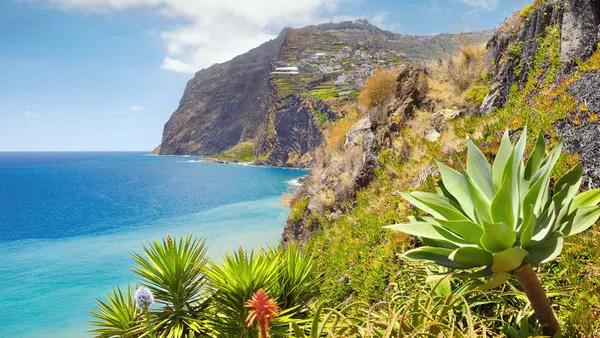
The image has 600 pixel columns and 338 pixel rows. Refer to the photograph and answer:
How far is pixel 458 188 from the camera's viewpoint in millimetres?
2426

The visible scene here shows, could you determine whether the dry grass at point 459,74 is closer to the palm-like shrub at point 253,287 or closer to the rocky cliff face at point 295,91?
the palm-like shrub at point 253,287

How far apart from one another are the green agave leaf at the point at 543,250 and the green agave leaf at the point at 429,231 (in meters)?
0.32

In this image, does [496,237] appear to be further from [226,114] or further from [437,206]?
[226,114]

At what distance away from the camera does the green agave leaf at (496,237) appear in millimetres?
1639

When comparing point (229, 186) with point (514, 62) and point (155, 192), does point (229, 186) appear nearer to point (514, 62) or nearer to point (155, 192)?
point (155, 192)

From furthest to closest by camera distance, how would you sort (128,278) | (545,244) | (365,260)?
(128,278) → (365,260) → (545,244)

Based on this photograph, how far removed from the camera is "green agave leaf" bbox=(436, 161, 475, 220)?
90.8 inches

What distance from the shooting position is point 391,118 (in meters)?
11.1

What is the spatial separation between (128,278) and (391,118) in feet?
60.1

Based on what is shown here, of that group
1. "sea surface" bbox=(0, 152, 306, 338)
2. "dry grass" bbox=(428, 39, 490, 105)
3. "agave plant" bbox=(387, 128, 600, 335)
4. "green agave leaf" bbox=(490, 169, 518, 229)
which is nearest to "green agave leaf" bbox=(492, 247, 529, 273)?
"agave plant" bbox=(387, 128, 600, 335)

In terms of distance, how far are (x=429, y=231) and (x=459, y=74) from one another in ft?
36.5

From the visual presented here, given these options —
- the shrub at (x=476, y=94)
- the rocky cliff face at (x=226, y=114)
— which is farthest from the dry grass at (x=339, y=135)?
the rocky cliff face at (x=226, y=114)

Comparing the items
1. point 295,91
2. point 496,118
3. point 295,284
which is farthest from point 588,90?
point 295,91

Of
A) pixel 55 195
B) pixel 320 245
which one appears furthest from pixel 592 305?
pixel 55 195
